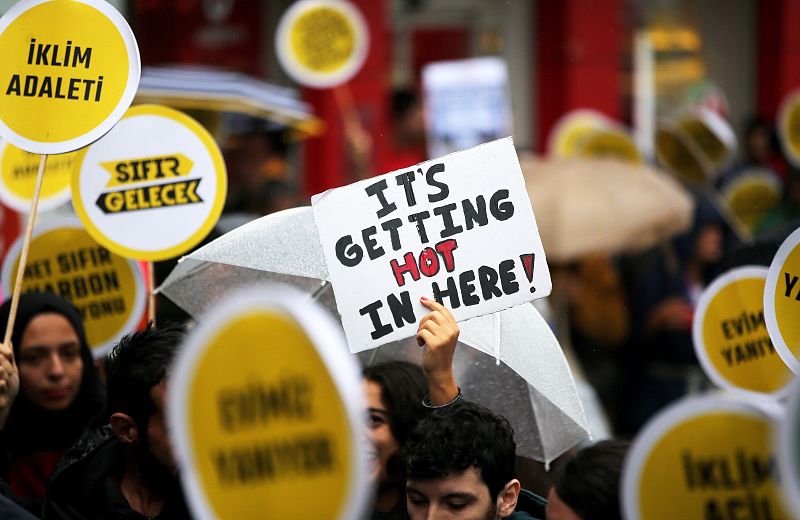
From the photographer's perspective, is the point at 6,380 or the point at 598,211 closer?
the point at 6,380

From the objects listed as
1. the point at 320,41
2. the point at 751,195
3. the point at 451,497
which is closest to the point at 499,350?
the point at 451,497

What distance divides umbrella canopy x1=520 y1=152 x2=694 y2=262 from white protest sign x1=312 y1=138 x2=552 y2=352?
428 cm

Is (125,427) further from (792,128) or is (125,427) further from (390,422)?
(792,128)

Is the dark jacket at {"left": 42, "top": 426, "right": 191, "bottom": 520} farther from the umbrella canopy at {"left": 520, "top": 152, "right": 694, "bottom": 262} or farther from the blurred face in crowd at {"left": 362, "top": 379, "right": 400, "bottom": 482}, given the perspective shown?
the umbrella canopy at {"left": 520, "top": 152, "right": 694, "bottom": 262}

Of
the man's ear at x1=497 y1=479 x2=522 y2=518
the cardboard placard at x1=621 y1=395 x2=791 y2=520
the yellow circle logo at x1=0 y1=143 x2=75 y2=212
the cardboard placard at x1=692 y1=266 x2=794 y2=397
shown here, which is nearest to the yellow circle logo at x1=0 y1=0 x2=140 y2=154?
the yellow circle logo at x1=0 y1=143 x2=75 y2=212

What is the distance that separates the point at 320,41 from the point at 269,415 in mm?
6907

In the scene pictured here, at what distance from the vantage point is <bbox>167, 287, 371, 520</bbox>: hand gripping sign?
2197 millimetres

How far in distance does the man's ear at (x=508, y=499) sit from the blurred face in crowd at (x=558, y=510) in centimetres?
19

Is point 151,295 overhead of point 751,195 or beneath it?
overhead

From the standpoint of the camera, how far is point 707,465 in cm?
236

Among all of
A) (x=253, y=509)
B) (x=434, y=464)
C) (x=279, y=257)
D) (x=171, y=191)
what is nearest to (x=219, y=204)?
(x=171, y=191)

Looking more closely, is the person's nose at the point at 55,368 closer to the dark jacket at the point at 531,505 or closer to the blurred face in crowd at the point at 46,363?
the blurred face in crowd at the point at 46,363

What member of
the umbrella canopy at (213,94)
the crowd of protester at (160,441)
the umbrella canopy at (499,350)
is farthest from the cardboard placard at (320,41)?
the umbrella canopy at (499,350)

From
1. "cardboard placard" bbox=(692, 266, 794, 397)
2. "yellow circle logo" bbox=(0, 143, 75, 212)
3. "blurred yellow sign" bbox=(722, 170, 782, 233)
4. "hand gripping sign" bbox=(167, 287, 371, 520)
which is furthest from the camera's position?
"blurred yellow sign" bbox=(722, 170, 782, 233)
